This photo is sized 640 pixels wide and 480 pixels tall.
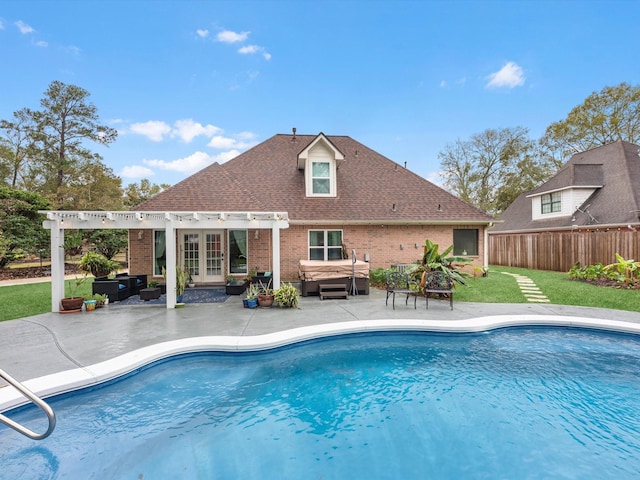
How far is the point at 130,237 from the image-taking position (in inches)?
510

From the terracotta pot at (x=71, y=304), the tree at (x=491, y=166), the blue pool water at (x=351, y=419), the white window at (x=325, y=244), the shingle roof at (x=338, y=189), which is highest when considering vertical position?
the tree at (x=491, y=166)

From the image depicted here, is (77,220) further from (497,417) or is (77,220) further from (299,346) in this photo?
(497,417)

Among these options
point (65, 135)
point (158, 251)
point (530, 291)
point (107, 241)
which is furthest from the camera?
point (65, 135)

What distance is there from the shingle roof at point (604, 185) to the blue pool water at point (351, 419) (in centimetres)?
1382

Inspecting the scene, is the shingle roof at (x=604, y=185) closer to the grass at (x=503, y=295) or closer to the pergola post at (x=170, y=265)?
the grass at (x=503, y=295)

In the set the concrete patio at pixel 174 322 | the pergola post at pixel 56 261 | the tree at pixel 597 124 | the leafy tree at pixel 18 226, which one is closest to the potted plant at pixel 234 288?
the concrete patio at pixel 174 322

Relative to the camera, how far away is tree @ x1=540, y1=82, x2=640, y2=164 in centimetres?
2691

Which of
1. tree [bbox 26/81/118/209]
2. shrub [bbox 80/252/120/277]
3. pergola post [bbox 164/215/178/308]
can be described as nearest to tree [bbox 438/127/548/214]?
pergola post [bbox 164/215/178/308]

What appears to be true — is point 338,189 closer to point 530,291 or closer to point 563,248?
point 530,291

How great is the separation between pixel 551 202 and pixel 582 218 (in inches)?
109

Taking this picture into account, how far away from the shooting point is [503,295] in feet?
36.1

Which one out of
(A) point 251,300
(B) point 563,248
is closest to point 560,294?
(B) point 563,248

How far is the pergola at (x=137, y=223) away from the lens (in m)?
9.02

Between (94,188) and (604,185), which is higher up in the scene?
(94,188)
